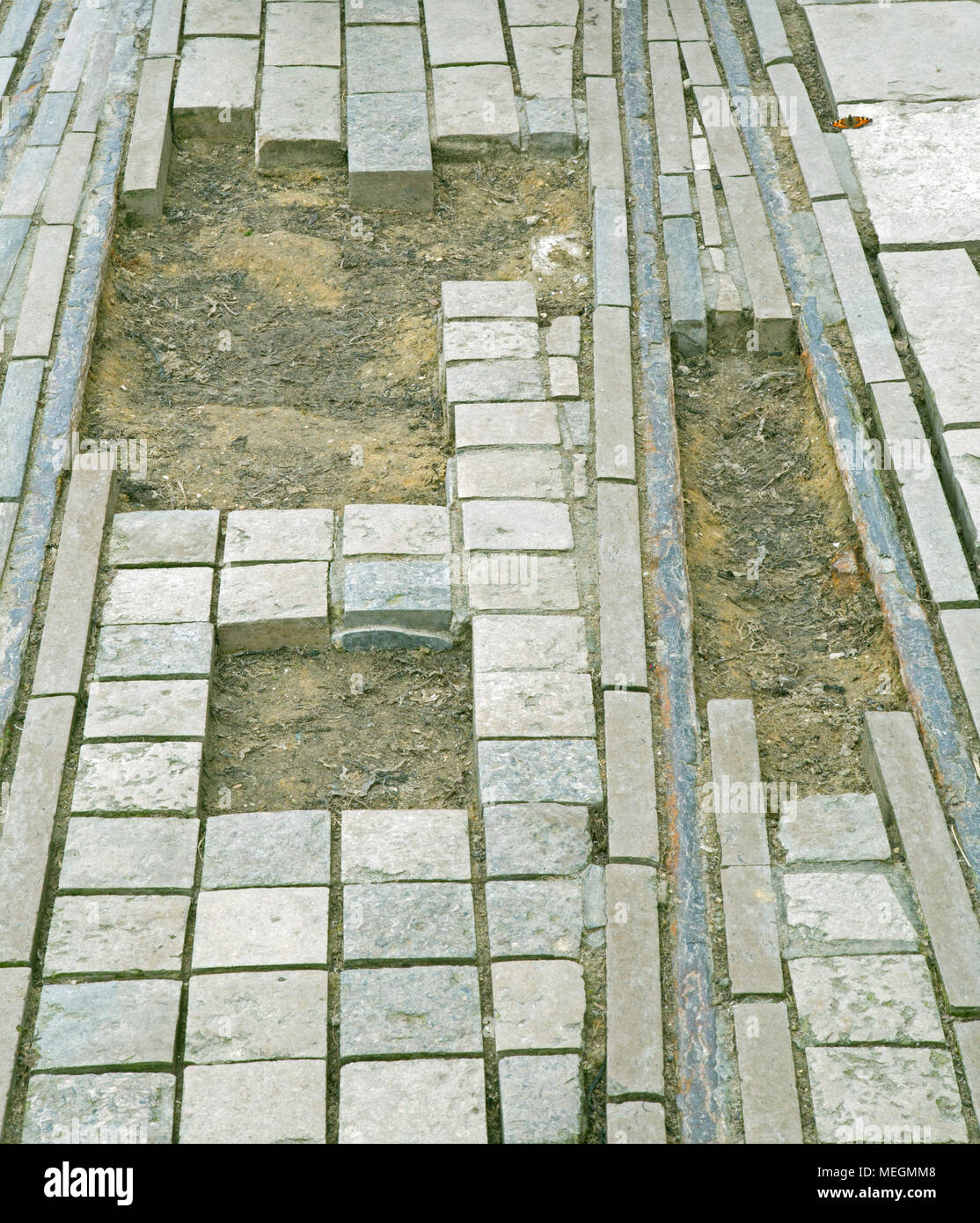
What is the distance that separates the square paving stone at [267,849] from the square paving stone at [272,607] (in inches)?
29.2

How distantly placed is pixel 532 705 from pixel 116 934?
1499 mm

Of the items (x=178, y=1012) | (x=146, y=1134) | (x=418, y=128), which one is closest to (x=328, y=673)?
(x=178, y=1012)

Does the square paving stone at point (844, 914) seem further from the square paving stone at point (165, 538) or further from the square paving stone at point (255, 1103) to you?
the square paving stone at point (165, 538)

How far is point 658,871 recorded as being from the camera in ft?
13.7

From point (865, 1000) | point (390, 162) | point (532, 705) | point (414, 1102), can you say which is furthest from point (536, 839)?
point (390, 162)

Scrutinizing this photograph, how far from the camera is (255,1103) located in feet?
12.1

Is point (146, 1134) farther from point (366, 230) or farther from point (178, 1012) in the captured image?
point (366, 230)

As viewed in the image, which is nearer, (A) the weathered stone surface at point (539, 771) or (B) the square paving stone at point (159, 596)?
(A) the weathered stone surface at point (539, 771)

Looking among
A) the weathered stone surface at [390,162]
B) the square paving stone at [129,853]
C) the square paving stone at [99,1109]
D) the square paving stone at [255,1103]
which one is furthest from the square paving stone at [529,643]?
the weathered stone surface at [390,162]

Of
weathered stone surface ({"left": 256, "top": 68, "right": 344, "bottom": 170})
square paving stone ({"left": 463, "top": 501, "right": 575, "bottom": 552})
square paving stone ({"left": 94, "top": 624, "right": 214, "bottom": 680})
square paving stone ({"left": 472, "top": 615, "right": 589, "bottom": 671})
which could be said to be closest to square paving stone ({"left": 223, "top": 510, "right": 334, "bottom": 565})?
square paving stone ({"left": 94, "top": 624, "right": 214, "bottom": 680})

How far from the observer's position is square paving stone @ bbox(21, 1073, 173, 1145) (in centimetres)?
362

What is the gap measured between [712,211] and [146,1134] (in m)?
4.89

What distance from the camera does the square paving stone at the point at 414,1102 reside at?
12.0 ft

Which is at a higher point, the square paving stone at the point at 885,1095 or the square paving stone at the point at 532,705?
the square paving stone at the point at 532,705
